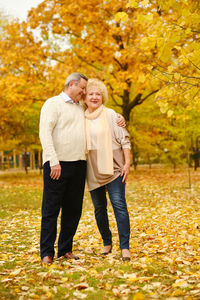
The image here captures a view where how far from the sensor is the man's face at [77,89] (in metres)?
3.97

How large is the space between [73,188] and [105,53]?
9565 millimetres

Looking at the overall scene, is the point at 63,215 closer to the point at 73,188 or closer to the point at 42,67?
the point at 73,188

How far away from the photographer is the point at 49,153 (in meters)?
3.70

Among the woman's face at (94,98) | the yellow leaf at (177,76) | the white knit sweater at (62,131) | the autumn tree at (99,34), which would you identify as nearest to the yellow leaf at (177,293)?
the white knit sweater at (62,131)

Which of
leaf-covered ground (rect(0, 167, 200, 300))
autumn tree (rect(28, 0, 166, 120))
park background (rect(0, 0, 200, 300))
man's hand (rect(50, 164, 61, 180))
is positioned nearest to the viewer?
leaf-covered ground (rect(0, 167, 200, 300))

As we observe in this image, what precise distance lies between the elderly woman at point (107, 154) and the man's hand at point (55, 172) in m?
0.45

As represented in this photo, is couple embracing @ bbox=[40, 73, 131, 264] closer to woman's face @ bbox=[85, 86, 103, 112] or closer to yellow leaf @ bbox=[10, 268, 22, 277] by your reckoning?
woman's face @ bbox=[85, 86, 103, 112]

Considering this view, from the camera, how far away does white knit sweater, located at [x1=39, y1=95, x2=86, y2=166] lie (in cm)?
379

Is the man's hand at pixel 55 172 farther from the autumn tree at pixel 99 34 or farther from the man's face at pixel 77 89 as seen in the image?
the autumn tree at pixel 99 34

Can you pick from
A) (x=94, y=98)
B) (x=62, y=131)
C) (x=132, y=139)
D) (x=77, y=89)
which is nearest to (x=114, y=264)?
(x=62, y=131)

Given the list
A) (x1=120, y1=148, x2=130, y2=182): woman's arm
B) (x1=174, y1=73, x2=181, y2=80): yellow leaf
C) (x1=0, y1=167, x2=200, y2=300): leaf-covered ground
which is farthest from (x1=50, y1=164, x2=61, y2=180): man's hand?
(x1=174, y1=73, x2=181, y2=80): yellow leaf

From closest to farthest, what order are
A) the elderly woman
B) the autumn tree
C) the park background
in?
the park background
the elderly woman
the autumn tree

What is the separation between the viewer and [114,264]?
3713 mm

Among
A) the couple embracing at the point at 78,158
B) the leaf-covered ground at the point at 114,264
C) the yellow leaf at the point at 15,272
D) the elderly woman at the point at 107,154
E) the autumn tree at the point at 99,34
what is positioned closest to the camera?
the leaf-covered ground at the point at 114,264
